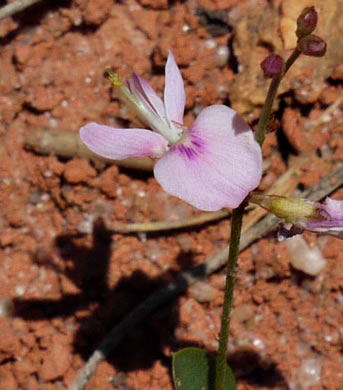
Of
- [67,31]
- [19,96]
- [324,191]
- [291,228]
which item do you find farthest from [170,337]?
[67,31]

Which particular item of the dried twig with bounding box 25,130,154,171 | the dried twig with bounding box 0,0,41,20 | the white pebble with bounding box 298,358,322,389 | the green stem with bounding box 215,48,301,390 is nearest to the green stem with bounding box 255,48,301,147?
the green stem with bounding box 215,48,301,390

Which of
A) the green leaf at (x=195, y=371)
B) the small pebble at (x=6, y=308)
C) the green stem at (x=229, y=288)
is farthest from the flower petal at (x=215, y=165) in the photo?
the small pebble at (x=6, y=308)

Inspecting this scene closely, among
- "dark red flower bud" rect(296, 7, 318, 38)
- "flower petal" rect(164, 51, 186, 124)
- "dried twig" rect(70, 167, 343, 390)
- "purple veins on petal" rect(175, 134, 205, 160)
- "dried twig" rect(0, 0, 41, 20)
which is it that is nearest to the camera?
"dark red flower bud" rect(296, 7, 318, 38)

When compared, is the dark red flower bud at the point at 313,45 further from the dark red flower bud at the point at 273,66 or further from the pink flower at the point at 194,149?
the pink flower at the point at 194,149

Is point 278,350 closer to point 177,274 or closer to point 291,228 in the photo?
point 177,274

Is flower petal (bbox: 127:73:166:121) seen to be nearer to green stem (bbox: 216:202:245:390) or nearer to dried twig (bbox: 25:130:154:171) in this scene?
green stem (bbox: 216:202:245:390)

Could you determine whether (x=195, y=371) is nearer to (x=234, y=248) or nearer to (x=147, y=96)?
(x=234, y=248)

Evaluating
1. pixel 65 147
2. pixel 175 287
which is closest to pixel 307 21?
pixel 175 287

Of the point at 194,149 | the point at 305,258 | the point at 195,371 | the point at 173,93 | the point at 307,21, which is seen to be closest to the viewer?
the point at 307,21
